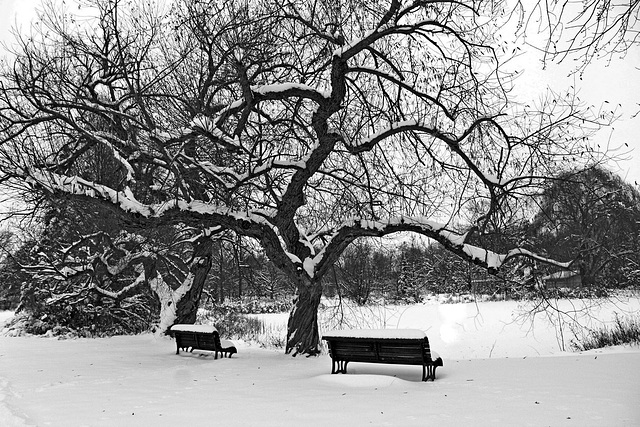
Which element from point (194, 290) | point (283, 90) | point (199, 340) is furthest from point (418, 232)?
point (194, 290)

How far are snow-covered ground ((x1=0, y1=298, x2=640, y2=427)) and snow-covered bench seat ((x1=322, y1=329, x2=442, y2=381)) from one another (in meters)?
0.29

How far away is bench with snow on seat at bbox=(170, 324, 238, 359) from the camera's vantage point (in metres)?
10.7

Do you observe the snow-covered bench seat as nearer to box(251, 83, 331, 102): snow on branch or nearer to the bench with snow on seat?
the bench with snow on seat

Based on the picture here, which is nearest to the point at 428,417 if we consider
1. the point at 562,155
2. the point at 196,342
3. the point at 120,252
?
the point at 562,155

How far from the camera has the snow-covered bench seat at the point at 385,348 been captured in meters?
7.29

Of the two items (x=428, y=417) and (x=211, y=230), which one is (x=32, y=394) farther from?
(x=211, y=230)

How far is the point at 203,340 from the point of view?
11016 millimetres

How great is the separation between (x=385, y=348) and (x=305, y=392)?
1659mm

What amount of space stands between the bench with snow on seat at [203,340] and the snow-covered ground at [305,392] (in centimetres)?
36

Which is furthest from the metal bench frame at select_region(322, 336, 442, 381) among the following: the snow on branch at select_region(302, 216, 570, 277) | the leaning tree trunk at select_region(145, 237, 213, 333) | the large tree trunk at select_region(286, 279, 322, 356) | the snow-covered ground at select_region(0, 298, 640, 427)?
the leaning tree trunk at select_region(145, 237, 213, 333)

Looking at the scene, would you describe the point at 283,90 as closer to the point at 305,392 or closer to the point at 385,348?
the point at 385,348

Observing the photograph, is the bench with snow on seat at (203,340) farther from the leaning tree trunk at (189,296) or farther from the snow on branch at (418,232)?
the leaning tree trunk at (189,296)

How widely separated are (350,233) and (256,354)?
12.5ft

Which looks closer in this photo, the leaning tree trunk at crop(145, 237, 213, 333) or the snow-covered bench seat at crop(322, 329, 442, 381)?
the snow-covered bench seat at crop(322, 329, 442, 381)
